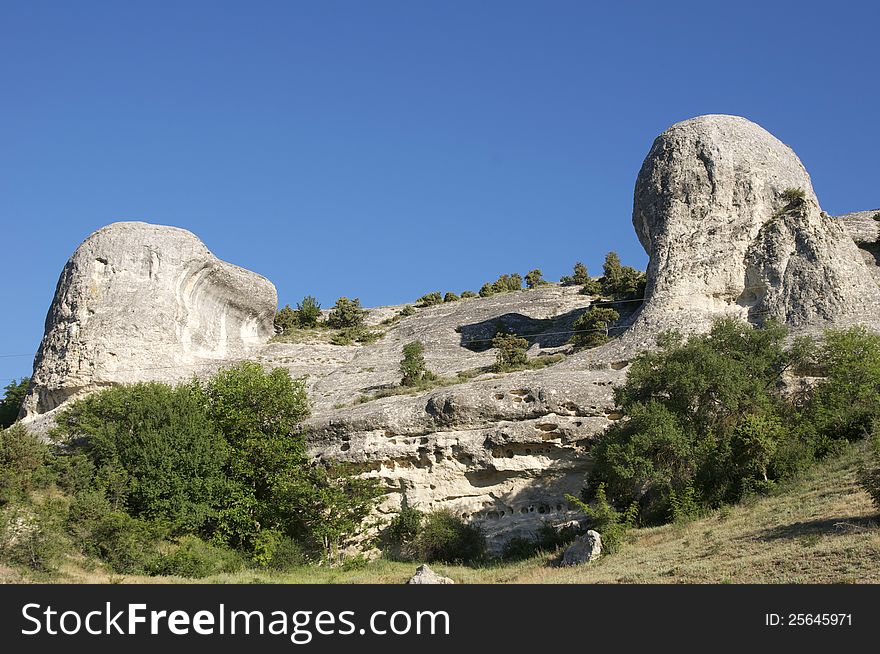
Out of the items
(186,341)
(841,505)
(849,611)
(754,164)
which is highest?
(754,164)

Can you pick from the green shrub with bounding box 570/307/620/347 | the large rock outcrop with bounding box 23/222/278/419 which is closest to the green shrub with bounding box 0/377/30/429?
the large rock outcrop with bounding box 23/222/278/419

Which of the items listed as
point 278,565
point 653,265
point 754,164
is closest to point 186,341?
point 278,565

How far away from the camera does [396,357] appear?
140 feet

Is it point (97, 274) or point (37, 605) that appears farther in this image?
point (97, 274)

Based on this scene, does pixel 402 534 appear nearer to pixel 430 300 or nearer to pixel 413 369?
pixel 413 369

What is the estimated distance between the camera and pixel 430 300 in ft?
200

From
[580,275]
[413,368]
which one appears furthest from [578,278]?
[413,368]

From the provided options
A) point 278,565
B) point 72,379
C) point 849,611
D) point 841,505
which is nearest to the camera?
point 849,611

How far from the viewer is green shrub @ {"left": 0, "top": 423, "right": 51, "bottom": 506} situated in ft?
87.9

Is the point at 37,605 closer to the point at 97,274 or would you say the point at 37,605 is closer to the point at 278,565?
the point at 278,565

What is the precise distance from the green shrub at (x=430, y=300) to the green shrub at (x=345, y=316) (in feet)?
18.5

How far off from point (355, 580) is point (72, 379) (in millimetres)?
19265

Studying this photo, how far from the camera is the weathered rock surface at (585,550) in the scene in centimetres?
2294

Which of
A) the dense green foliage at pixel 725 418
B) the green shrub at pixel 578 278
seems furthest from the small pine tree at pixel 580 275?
the dense green foliage at pixel 725 418
